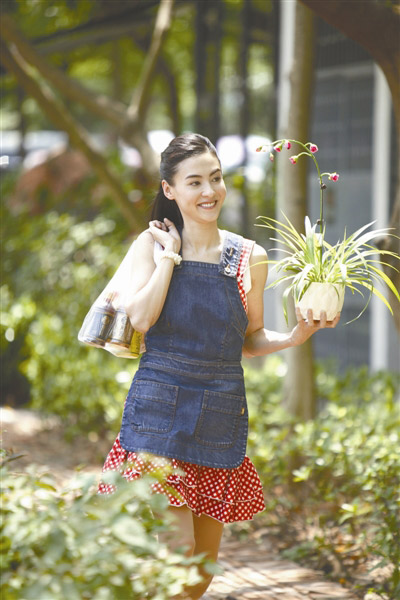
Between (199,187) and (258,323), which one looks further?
(258,323)

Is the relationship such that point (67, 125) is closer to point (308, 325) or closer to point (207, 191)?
point (207, 191)

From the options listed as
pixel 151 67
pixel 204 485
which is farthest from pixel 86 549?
pixel 151 67

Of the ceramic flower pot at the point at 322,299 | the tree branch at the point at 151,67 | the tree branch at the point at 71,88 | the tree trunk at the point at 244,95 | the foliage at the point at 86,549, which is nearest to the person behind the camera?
the foliage at the point at 86,549

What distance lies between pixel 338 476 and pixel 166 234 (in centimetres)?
185

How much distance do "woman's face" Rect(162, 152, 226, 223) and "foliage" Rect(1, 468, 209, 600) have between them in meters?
1.17

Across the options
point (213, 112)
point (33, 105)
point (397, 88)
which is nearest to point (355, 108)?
point (213, 112)

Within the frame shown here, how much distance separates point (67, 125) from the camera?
255 inches

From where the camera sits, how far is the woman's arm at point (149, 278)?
2.61 metres

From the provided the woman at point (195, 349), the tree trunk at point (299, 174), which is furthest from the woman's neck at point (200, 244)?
the tree trunk at point (299, 174)

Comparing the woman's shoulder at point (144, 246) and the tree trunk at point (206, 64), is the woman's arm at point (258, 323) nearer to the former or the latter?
the woman's shoulder at point (144, 246)

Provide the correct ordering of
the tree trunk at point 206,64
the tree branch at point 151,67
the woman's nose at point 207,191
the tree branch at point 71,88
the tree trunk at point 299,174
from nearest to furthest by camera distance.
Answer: the woman's nose at point 207,191, the tree trunk at point 299,174, the tree branch at point 71,88, the tree branch at point 151,67, the tree trunk at point 206,64

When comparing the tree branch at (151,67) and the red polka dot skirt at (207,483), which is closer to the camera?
the red polka dot skirt at (207,483)

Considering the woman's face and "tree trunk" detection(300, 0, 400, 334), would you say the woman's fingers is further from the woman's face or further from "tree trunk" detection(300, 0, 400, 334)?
"tree trunk" detection(300, 0, 400, 334)

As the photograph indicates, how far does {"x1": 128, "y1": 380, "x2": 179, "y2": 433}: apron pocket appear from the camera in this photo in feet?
8.66
